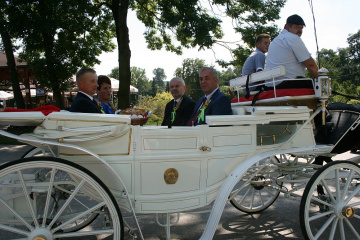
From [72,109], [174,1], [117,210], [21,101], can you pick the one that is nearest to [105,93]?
[72,109]

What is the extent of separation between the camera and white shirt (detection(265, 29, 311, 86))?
3021 millimetres

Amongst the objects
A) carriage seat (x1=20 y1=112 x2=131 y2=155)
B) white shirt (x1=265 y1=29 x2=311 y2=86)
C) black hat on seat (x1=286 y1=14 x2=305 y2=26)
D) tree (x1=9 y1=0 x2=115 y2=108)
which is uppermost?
tree (x1=9 y1=0 x2=115 y2=108)

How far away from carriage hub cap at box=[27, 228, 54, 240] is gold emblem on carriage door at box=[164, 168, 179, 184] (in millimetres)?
939

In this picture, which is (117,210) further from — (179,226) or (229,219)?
(229,219)

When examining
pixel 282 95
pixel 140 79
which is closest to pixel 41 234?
pixel 282 95

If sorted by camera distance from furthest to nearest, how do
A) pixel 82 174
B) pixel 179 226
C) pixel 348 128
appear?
pixel 179 226
pixel 348 128
pixel 82 174

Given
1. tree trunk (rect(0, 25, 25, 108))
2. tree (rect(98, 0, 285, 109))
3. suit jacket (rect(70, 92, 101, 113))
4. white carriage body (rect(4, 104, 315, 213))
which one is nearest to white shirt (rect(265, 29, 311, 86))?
white carriage body (rect(4, 104, 315, 213))

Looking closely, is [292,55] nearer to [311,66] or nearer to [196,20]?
[311,66]

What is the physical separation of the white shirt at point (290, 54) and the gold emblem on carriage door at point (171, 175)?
4.56 ft

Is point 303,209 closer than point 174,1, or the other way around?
point 303,209

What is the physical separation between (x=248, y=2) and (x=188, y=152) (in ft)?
31.5

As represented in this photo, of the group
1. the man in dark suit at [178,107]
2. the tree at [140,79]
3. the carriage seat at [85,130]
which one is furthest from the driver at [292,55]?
the tree at [140,79]

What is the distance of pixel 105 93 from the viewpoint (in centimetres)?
423

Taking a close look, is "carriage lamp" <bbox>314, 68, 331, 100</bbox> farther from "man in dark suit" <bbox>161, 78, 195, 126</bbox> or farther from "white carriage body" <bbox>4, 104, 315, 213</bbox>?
"man in dark suit" <bbox>161, 78, 195, 126</bbox>
